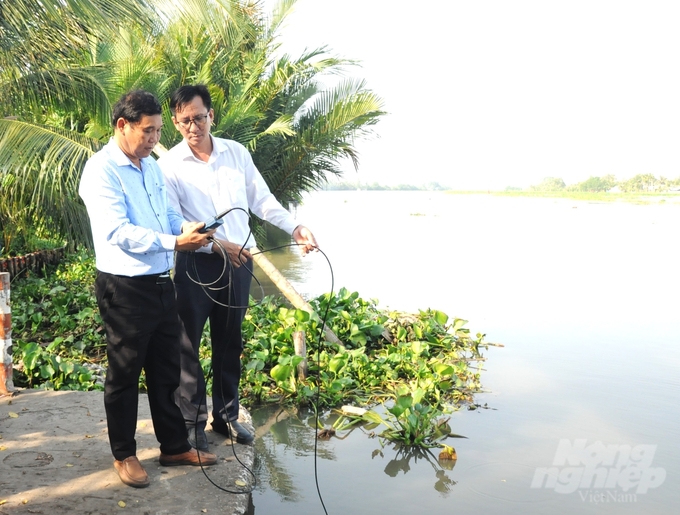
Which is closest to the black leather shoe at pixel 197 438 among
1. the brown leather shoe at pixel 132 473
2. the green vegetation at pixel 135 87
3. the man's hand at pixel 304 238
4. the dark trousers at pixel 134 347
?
the dark trousers at pixel 134 347

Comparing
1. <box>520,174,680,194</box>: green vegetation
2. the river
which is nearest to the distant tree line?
<box>520,174,680,194</box>: green vegetation

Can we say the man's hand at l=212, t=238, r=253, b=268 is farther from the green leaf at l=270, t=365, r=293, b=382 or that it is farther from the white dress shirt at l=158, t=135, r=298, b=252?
the green leaf at l=270, t=365, r=293, b=382

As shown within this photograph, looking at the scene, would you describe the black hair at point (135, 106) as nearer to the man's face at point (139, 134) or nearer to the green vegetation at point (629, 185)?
the man's face at point (139, 134)

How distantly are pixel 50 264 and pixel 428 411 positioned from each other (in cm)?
835

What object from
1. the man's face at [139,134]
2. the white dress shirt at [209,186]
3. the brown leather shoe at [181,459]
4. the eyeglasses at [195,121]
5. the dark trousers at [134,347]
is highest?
Result: the eyeglasses at [195,121]

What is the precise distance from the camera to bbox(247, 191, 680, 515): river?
408 cm

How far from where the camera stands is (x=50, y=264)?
11.3 m

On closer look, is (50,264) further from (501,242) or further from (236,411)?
(501,242)

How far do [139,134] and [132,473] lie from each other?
1.56m

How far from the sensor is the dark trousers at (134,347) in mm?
3117

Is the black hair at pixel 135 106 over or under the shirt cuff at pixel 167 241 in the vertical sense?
over

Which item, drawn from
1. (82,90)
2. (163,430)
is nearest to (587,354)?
(163,430)

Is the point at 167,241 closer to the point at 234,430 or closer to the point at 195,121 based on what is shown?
the point at 195,121

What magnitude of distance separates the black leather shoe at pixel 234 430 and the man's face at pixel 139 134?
160 cm
